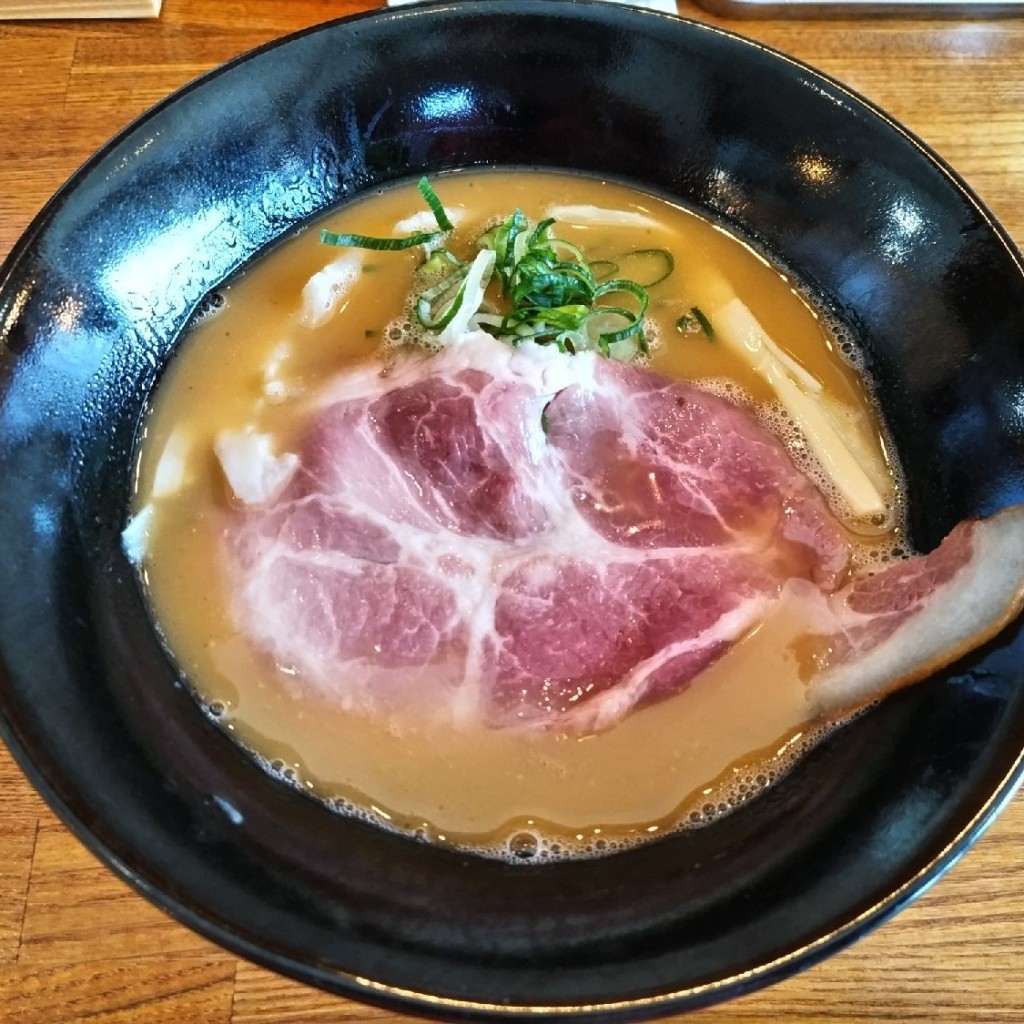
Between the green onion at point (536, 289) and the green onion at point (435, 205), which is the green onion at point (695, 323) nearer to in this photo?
the green onion at point (536, 289)

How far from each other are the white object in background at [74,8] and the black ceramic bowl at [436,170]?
0.79 meters

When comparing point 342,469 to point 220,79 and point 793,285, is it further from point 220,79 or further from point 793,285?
point 793,285

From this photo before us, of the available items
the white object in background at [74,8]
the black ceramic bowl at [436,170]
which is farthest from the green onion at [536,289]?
the white object in background at [74,8]

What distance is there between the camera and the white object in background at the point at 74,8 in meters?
2.25

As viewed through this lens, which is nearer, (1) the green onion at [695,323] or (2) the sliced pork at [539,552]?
(2) the sliced pork at [539,552]

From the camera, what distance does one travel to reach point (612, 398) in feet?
5.66

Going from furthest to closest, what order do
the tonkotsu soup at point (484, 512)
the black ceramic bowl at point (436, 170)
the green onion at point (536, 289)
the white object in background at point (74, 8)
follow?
1. the white object in background at point (74, 8)
2. the green onion at point (536, 289)
3. the tonkotsu soup at point (484, 512)
4. the black ceramic bowl at point (436, 170)

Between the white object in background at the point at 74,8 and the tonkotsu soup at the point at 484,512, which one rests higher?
the white object in background at the point at 74,8

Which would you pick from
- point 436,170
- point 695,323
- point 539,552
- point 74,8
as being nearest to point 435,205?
point 436,170

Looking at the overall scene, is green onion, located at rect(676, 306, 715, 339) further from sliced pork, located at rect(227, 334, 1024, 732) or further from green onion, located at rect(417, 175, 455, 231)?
green onion, located at rect(417, 175, 455, 231)

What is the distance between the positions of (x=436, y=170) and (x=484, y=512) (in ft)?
2.78

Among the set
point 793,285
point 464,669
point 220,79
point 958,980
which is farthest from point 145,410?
point 958,980

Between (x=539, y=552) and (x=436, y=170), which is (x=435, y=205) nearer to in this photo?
(x=436, y=170)

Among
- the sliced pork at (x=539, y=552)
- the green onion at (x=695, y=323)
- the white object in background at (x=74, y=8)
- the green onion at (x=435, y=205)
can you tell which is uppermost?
the white object in background at (x=74, y=8)
